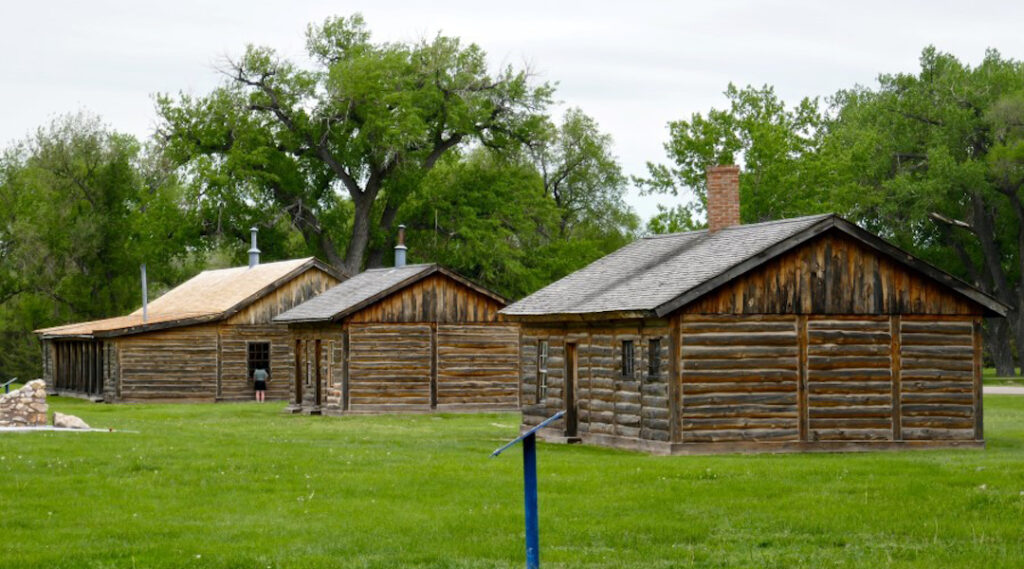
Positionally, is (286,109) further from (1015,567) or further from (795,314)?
(1015,567)

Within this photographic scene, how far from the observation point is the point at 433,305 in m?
43.9

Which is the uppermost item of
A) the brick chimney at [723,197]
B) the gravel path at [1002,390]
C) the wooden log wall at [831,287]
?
the brick chimney at [723,197]

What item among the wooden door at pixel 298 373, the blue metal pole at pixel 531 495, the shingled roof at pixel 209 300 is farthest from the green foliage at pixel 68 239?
the blue metal pole at pixel 531 495

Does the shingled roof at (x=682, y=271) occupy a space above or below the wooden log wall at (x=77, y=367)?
above

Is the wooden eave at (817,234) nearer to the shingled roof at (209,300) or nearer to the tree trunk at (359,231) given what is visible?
the shingled roof at (209,300)

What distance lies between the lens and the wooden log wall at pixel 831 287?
2752cm

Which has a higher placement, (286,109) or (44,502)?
(286,109)

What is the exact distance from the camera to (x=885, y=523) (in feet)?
54.4

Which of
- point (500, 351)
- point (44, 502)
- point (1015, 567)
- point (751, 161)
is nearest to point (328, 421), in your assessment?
point (500, 351)

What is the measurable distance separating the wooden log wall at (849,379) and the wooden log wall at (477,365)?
17.9 meters

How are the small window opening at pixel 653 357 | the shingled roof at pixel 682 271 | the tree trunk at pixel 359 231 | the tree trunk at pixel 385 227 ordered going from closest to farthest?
the shingled roof at pixel 682 271, the small window opening at pixel 653 357, the tree trunk at pixel 359 231, the tree trunk at pixel 385 227

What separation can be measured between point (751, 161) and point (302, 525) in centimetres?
5395

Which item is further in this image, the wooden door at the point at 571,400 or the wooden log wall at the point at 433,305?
the wooden log wall at the point at 433,305

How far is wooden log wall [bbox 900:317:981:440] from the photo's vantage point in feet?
93.5
